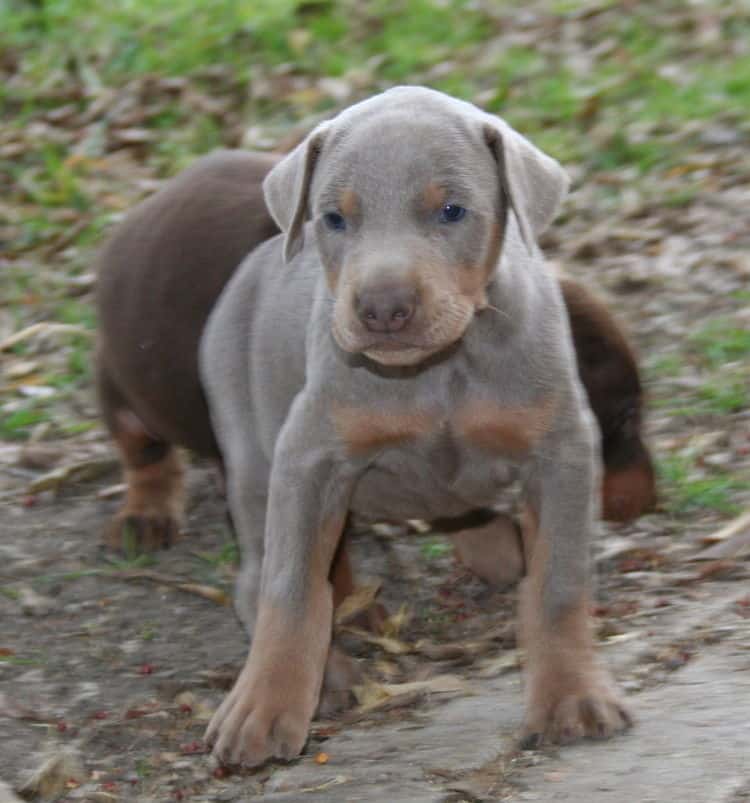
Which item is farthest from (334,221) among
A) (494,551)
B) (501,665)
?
(494,551)

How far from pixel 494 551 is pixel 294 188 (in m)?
1.63

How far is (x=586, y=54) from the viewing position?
912 centimetres

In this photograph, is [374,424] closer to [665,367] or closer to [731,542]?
[731,542]

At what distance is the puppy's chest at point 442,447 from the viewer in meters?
4.01

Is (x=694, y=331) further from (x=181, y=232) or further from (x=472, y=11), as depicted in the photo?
(x=472, y=11)

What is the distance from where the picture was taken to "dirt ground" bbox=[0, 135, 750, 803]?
3.74 metres

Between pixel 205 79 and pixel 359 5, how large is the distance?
42.8 inches

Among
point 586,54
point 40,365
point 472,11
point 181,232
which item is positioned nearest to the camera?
point 181,232

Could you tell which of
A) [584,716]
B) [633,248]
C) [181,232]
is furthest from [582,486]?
[633,248]

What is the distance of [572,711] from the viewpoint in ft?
12.6

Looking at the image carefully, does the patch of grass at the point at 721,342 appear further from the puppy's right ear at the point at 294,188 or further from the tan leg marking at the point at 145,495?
the puppy's right ear at the point at 294,188

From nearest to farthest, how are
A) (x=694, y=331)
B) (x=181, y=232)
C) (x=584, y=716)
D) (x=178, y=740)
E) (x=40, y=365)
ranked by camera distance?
(x=584, y=716) → (x=178, y=740) → (x=181, y=232) → (x=694, y=331) → (x=40, y=365)

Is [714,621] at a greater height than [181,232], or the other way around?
[181,232]

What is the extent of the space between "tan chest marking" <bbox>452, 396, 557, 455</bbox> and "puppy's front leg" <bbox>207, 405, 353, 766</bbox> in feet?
1.09
